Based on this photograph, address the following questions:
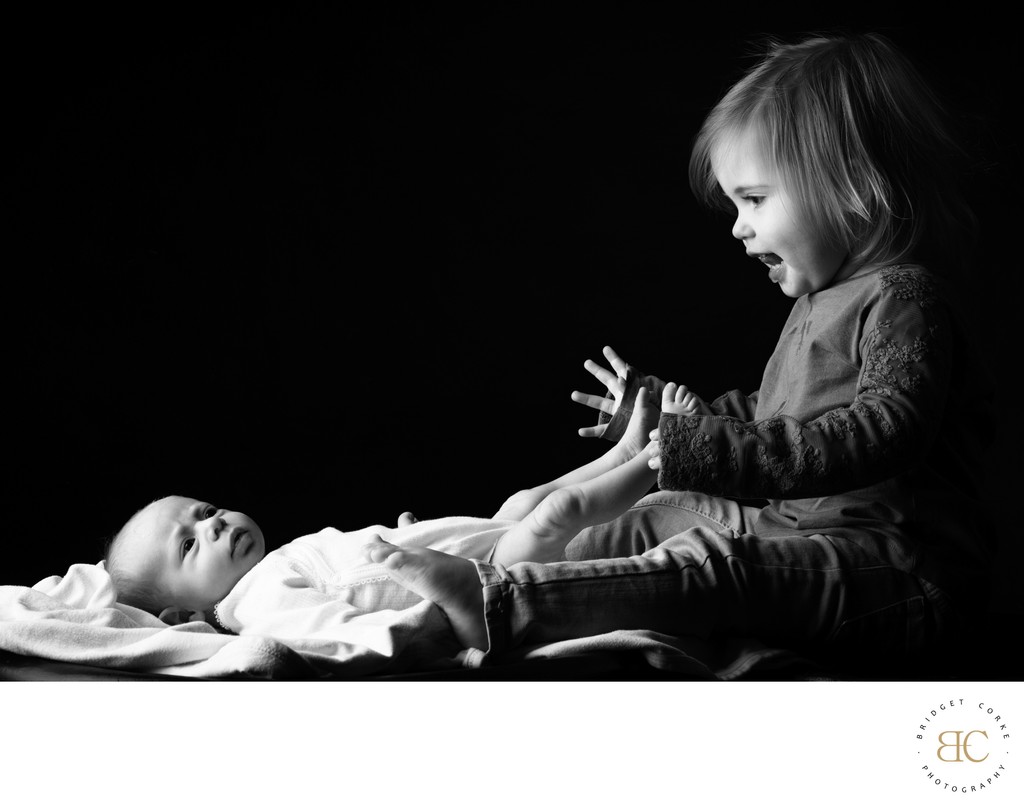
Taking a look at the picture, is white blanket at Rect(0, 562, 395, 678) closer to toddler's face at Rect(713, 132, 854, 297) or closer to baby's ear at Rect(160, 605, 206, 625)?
baby's ear at Rect(160, 605, 206, 625)

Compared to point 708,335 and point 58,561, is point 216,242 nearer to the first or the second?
point 58,561

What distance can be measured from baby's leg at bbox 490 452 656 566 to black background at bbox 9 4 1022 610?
583mm

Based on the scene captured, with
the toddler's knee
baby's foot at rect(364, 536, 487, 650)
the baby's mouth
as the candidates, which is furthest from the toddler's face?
the baby's mouth

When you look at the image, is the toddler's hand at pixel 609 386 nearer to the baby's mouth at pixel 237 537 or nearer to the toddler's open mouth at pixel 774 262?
the toddler's open mouth at pixel 774 262

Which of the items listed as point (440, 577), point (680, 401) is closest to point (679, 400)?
point (680, 401)

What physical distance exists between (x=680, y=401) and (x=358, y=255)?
0.68 metres

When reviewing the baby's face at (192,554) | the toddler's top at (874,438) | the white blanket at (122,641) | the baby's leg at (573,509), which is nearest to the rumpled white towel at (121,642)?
the white blanket at (122,641)

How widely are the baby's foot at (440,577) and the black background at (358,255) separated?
77 centimetres

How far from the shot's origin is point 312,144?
187 centimetres

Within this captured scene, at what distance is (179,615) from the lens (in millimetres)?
1449

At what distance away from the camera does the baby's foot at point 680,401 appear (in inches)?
59.7

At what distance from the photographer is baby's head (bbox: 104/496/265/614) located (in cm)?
146

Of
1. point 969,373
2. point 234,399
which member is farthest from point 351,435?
point 969,373
